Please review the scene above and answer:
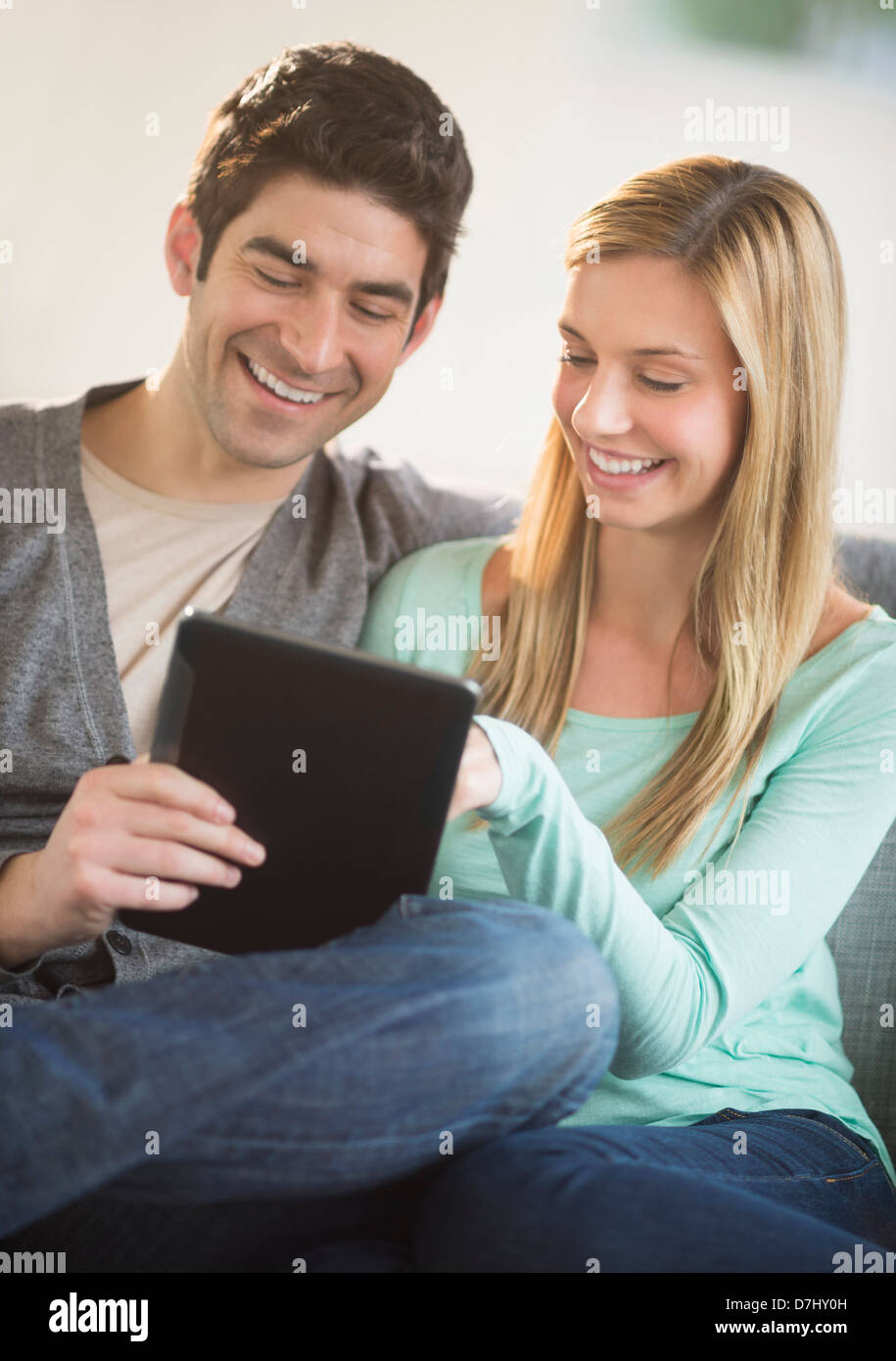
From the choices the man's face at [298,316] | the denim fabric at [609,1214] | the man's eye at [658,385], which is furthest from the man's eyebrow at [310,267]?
the denim fabric at [609,1214]

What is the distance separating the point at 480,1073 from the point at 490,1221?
104 mm

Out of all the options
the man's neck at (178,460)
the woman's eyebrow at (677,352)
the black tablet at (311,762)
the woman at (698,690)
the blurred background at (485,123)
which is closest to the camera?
the black tablet at (311,762)

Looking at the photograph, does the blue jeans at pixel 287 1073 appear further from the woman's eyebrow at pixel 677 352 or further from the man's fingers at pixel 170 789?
the woman's eyebrow at pixel 677 352

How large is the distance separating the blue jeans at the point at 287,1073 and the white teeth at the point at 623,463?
1.71ft

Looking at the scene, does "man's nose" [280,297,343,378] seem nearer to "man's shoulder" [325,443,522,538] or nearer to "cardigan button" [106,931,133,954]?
"man's shoulder" [325,443,522,538]

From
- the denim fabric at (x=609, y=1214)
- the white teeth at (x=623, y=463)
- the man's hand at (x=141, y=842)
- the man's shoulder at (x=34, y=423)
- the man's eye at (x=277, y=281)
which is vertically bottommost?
Answer: the denim fabric at (x=609, y=1214)

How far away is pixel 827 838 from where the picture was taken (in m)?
1.17

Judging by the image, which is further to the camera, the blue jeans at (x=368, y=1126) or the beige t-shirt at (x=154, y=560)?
the beige t-shirt at (x=154, y=560)

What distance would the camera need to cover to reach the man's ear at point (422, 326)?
1.52 metres

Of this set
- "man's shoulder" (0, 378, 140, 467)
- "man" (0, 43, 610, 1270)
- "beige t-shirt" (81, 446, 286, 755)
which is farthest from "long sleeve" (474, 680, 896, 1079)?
"man's shoulder" (0, 378, 140, 467)

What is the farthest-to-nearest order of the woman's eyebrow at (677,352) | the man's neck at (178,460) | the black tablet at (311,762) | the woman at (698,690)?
the man's neck at (178,460)
the woman's eyebrow at (677,352)
the woman at (698,690)
the black tablet at (311,762)

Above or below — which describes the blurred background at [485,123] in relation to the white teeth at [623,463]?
above

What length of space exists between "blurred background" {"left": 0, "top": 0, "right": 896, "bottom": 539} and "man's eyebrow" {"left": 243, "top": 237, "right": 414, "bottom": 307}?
66 centimetres
